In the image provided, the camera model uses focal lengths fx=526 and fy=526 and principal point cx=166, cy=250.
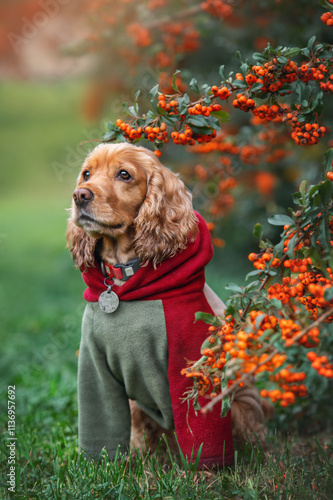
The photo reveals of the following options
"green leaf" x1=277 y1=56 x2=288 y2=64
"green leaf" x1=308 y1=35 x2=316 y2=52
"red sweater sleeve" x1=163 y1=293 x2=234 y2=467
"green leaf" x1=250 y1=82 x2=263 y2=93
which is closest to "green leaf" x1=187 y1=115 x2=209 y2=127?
"green leaf" x1=250 y1=82 x2=263 y2=93

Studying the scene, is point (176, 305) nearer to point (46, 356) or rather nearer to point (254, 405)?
point (254, 405)

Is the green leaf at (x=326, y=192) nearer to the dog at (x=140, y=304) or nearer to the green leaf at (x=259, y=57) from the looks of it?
the green leaf at (x=259, y=57)

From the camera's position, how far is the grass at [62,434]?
213cm

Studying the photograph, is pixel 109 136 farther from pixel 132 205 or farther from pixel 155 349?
pixel 155 349

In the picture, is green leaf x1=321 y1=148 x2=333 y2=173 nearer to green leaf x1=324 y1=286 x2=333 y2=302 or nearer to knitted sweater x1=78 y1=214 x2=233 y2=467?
green leaf x1=324 y1=286 x2=333 y2=302

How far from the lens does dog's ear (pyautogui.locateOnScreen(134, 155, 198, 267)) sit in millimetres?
2393

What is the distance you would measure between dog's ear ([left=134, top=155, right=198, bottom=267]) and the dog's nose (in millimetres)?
258

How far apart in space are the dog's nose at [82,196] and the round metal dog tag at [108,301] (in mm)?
430

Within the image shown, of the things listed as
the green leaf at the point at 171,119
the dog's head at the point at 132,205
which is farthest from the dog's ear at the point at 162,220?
the green leaf at the point at 171,119

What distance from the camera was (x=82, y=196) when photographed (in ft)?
Answer: 7.67

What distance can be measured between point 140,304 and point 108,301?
15 centimetres

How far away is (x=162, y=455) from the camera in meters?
2.73

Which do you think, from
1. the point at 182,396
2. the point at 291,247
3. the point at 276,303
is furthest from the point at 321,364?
the point at 182,396

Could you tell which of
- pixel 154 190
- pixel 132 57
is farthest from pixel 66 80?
pixel 154 190
